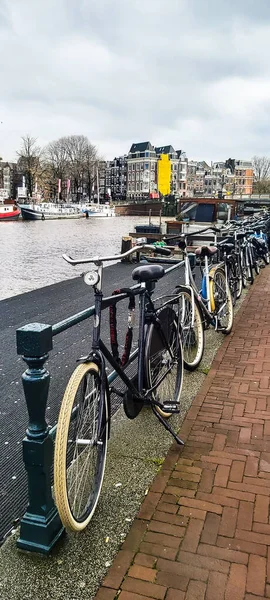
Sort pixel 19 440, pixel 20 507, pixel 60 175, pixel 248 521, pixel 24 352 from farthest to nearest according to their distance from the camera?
pixel 60 175 → pixel 19 440 → pixel 20 507 → pixel 248 521 → pixel 24 352

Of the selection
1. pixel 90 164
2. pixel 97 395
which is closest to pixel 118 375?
pixel 97 395

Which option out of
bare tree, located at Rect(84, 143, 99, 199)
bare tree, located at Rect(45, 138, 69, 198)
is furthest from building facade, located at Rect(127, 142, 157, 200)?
bare tree, located at Rect(45, 138, 69, 198)

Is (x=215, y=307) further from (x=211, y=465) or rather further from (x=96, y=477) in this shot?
(x=96, y=477)

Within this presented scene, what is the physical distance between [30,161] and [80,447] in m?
74.1

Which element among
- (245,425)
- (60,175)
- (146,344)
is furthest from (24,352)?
(60,175)

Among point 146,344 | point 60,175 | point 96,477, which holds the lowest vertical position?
point 96,477

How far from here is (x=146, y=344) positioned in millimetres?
2736

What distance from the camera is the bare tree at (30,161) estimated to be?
7112cm

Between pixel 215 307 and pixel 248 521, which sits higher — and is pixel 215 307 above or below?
above

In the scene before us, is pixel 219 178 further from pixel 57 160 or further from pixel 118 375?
pixel 118 375

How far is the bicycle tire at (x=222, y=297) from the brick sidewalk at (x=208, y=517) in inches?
59.5

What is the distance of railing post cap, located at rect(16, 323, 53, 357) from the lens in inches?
71.8

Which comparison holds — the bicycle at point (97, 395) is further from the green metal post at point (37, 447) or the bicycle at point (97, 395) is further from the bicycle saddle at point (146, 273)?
the green metal post at point (37, 447)

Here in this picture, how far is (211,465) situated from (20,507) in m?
1.09
